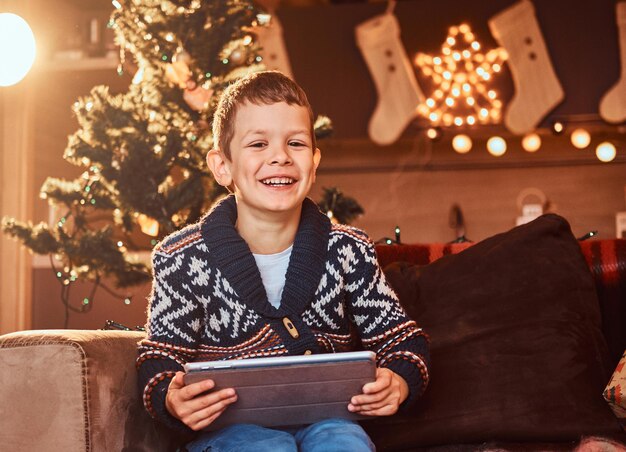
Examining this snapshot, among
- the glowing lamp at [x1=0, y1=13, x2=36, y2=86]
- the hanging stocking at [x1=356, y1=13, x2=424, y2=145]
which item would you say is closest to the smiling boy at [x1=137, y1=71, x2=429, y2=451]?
→ the glowing lamp at [x1=0, y1=13, x2=36, y2=86]

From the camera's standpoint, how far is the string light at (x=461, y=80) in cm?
343

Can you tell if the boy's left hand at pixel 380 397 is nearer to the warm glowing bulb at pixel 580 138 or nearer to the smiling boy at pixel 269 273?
the smiling boy at pixel 269 273

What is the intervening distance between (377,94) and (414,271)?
2045 millimetres

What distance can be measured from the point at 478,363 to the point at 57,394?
0.71m

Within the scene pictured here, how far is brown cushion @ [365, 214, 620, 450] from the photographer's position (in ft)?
4.32

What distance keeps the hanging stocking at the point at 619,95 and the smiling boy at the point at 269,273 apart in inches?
87.8

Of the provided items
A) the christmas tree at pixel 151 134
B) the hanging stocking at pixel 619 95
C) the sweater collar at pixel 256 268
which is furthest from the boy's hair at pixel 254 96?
the hanging stocking at pixel 619 95

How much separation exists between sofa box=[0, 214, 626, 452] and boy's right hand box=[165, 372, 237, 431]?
0.32ft

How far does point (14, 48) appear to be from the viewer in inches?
115

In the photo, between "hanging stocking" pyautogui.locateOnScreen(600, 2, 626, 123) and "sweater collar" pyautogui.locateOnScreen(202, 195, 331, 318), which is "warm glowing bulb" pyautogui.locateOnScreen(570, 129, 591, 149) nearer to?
"hanging stocking" pyautogui.locateOnScreen(600, 2, 626, 123)

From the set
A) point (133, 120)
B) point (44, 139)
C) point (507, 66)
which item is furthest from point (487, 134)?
point (44, 139)

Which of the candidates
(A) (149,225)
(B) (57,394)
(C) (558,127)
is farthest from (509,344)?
(C) (558,127)

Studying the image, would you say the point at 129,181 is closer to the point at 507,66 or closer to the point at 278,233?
the point at 278,233

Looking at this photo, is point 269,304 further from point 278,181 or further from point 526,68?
point 526,68
